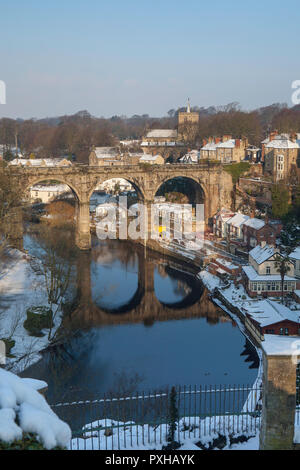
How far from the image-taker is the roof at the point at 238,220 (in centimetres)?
3288

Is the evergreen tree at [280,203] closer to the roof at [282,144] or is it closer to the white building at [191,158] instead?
the roof at [282,144]

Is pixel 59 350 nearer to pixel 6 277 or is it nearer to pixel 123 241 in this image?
pixel 6 277

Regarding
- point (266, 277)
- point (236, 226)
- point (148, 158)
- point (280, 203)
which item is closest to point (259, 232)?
point (236, 226)

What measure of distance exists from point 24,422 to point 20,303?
18371mm

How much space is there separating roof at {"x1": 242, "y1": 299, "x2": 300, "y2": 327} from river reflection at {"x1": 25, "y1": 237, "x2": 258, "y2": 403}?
1074 millimetres

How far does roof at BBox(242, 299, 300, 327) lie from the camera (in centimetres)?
1989

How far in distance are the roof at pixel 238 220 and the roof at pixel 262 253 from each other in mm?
5714

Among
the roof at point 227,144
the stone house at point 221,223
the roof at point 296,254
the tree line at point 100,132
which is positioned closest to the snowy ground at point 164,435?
the roof at point 296,254

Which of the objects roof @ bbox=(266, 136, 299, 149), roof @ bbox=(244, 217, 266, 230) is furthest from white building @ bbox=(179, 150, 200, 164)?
roof @ bbox=(244, 217, 266, 230)

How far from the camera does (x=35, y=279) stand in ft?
84.6

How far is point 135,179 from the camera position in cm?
3878

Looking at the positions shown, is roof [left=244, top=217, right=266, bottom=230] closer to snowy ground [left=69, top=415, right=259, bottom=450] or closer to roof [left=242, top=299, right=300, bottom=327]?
roof [left=242, top=299, right=300, bottom=327]

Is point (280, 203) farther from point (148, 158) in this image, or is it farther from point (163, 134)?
point (163, 134)
